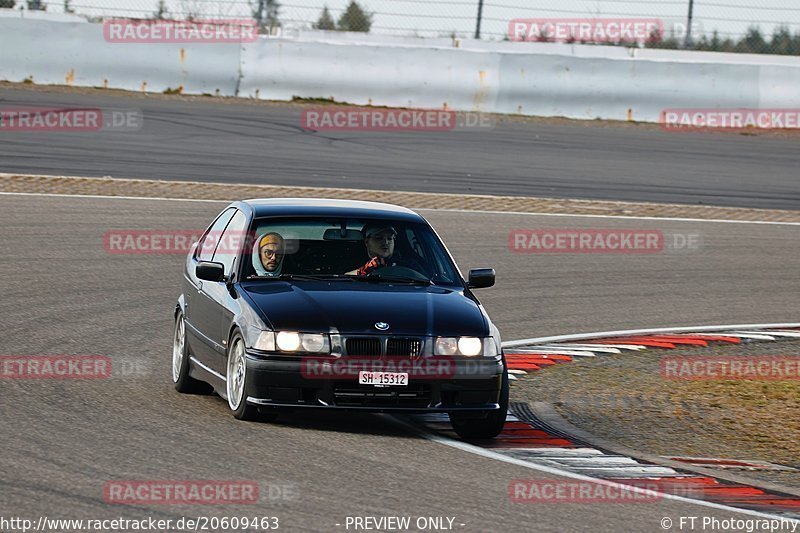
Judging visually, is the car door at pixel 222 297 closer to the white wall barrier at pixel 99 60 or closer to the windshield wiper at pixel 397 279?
the windshield wiper at pixel 397 279

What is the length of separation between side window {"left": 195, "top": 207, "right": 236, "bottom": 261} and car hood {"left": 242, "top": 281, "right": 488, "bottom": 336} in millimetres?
1178

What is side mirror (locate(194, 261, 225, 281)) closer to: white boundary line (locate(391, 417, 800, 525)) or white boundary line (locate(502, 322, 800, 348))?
white boundary line (locate(391, 417, 800, 525))

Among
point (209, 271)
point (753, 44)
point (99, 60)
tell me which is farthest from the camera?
point (753, 44)

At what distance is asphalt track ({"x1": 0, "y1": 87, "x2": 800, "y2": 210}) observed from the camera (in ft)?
68.8

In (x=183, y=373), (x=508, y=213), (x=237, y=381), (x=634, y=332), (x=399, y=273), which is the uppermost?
(x=399, y=273)

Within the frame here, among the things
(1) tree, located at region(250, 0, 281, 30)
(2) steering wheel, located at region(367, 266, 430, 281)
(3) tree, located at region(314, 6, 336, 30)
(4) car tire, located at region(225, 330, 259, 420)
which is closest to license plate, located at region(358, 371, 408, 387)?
(4) car tire, located at region(225, 330, 259, 420)

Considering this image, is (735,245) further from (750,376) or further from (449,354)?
(449,354)

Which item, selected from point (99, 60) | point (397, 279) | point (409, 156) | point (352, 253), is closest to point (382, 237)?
point (352, 253)

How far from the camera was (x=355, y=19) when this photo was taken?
1195 inches

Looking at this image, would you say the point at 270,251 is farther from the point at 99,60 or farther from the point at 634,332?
the point at 99,60

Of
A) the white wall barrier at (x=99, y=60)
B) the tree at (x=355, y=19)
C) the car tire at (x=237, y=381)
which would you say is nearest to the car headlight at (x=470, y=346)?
the car tire at (x=237, y=381)

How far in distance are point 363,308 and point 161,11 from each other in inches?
845

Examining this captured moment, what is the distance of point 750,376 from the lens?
1201cm

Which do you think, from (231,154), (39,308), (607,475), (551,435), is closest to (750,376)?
(551,435)
